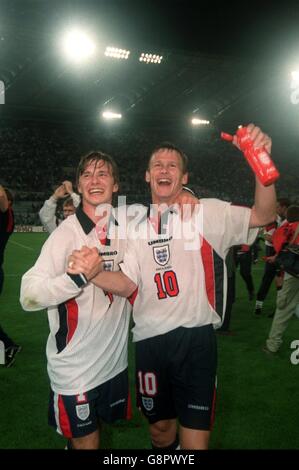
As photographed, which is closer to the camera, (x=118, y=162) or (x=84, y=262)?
(x=84, y=262)

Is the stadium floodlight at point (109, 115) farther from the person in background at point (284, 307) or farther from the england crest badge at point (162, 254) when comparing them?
the england crest badge at point (162, 254)

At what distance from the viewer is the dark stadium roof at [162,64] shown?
3707 millimetres

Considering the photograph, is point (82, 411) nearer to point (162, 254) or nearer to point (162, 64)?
point (162, 254)

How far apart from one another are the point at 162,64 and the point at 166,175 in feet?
77.4

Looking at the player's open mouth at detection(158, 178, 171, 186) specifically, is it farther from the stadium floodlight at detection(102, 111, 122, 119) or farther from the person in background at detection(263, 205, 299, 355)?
the stadium floodlight at detection(102, 111, 122, 119)

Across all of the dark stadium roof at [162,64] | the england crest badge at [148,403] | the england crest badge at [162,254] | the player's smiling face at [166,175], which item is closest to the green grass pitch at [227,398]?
the england crest badge at [148,403]

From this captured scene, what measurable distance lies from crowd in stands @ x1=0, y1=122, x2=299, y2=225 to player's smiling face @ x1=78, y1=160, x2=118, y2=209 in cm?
2989

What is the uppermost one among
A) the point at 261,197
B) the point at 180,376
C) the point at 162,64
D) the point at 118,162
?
the point at 162,64

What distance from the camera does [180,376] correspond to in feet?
9.37

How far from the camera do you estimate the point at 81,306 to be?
110 inches

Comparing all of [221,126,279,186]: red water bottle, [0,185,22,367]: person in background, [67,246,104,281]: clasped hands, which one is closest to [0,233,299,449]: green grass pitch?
[0,185,22,367]: person in background

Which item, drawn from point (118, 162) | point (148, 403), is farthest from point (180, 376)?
point (118, 162)

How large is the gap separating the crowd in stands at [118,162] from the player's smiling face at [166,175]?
2980 centimetres

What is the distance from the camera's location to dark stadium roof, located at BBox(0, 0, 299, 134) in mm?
3707
